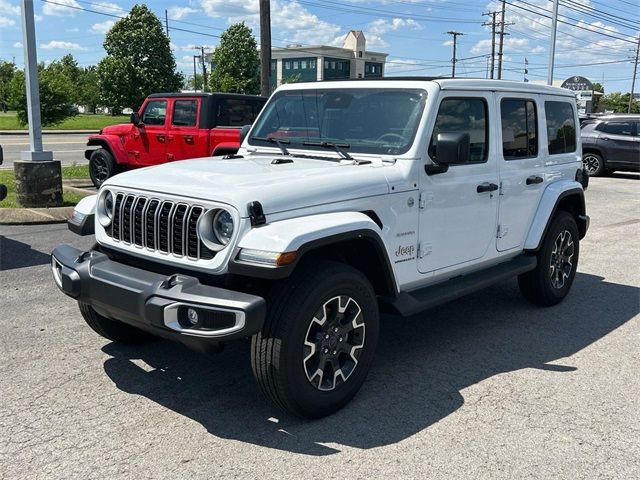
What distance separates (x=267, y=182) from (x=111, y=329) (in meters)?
1.70

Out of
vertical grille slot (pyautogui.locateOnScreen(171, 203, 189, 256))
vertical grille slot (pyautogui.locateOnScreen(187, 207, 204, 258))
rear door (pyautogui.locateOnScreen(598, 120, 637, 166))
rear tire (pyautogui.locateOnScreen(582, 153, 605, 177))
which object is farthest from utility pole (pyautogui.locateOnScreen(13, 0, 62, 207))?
rear door (pyautogui.locateOnScreen(598, 120, 637, 166))

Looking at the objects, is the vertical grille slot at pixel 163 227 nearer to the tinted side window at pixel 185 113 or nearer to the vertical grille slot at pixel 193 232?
the vertical grille slot at pixel 193 232

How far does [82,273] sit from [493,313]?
11.8ft

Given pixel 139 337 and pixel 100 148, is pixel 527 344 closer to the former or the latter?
pixel 139 337

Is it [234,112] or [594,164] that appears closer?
[234,112]

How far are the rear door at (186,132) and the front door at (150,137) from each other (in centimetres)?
20

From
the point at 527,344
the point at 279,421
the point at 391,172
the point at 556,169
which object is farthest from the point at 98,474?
the point at 556,169

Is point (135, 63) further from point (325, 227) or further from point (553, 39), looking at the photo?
point (325, 227)

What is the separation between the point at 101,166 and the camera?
1307 centimetres

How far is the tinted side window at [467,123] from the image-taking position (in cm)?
443

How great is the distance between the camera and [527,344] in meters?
4.91

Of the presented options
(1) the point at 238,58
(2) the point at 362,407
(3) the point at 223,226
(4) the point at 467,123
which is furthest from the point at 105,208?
(1) the point at 238,58

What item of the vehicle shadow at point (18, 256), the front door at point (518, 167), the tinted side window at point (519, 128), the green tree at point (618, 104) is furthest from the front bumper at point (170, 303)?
the green tree at point (618, 104)

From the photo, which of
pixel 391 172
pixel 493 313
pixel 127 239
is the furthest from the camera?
pixel 493 313
